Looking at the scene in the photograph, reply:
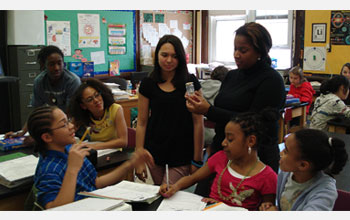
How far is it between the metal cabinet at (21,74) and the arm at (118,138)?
2672 millimetres

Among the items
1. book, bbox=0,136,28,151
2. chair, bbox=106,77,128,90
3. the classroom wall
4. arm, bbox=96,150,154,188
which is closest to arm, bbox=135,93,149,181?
arm, bbox=96,150,154,188

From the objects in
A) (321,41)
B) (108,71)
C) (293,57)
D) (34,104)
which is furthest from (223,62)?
(34,104)

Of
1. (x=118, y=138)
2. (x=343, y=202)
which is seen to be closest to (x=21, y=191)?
(x=118, y=138)

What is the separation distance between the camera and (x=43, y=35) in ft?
15.6

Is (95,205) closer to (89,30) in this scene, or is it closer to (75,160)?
(75,160)

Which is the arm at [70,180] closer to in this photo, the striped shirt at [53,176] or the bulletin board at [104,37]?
the striped shirt at [53,176]

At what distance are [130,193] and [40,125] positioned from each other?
0.55 meters

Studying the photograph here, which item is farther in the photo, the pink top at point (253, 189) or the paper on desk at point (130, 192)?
the pink top at point (253, 189)

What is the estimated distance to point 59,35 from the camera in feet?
16.6

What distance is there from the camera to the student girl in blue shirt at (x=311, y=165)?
4.63 ft

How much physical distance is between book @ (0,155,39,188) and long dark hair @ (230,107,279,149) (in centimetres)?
109

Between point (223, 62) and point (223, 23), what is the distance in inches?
29.3

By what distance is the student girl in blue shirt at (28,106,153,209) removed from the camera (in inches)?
60.5

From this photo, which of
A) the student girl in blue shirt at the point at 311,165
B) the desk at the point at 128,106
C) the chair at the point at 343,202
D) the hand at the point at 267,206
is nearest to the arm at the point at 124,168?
the hand at the point at 267,206
